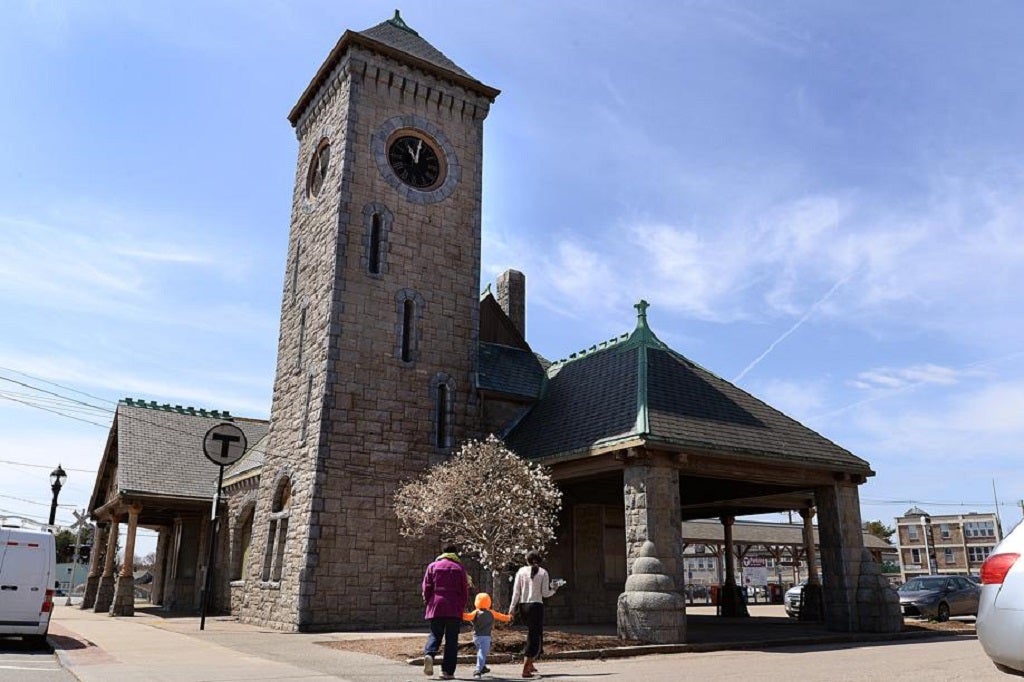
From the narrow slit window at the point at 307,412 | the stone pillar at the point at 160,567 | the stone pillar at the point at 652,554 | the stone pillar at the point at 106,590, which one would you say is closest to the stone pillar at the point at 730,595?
the stone pillar at the point at 652,554

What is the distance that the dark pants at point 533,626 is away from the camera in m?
10.4

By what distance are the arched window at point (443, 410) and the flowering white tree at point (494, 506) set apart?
4.34 metres

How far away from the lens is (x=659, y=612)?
14016 mm

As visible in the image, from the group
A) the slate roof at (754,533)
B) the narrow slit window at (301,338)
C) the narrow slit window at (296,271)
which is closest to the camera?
the narrow slit window at (301,338)

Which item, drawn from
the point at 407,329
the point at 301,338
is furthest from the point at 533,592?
the point at 301,338

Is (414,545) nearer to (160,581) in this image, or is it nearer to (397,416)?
(397,416)

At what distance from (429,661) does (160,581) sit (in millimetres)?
31213

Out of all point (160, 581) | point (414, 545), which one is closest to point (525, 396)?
point (414, 545)

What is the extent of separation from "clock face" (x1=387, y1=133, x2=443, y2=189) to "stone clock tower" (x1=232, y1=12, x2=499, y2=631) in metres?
0.04

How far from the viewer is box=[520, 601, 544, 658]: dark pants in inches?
410

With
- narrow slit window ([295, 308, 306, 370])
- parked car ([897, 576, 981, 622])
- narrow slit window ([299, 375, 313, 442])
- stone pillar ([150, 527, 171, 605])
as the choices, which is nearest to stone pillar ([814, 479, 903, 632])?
parked car ([897, 576, 981, 622])

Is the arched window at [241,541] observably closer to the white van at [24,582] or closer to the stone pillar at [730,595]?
the white van at [24,582]

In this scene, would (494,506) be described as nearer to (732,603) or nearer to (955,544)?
(732,603)

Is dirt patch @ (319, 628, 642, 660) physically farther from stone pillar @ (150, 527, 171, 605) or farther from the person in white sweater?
stone pillar @ (150, 527, 171, 605)
